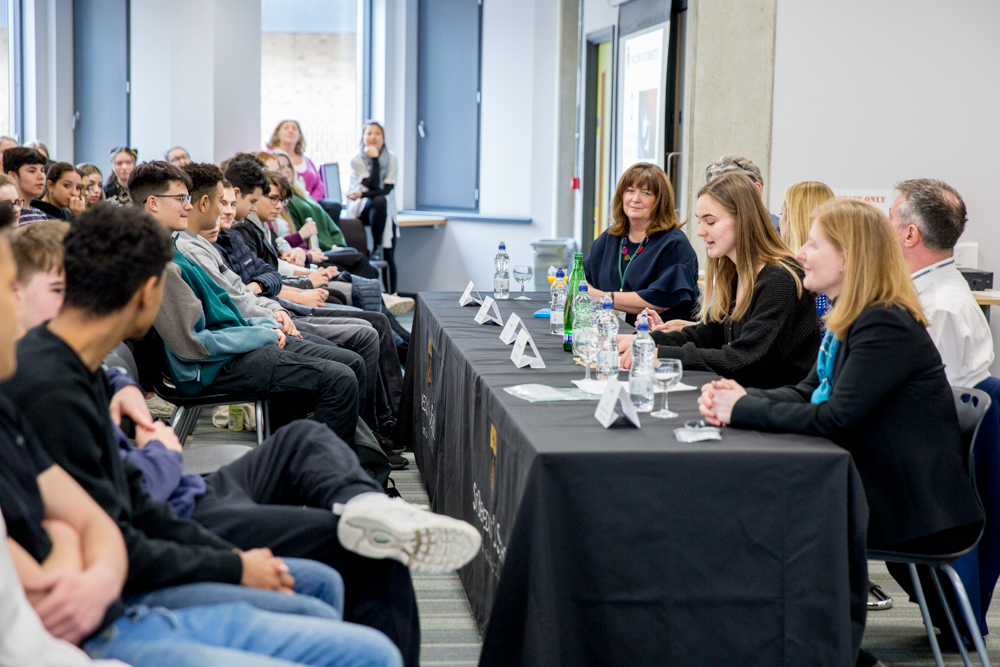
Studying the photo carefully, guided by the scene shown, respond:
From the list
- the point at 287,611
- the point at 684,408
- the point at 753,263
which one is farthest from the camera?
the point at 753,263

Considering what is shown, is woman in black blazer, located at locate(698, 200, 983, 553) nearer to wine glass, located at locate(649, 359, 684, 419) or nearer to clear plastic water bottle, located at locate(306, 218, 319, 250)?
wine glass, located at locate(649, 359, 684, 419)

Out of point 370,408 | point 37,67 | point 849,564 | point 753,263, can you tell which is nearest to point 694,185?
point 370,408

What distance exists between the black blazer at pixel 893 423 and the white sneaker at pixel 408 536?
67 centimetres

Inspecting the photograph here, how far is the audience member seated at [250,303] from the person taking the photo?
3.60m

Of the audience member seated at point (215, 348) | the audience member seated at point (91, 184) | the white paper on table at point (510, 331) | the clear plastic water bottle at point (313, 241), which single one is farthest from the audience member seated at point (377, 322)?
the audience member seated at point (91, 184)

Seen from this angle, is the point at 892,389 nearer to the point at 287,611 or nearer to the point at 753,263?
the point at 753,263

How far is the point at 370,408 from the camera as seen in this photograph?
4422 millimetres

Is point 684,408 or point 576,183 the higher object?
point 576,183

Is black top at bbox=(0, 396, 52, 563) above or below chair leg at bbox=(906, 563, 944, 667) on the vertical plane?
above

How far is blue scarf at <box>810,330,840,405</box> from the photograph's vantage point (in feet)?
7.08

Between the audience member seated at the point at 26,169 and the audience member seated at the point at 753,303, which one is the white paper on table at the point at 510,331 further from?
the audience member seated at the point at 26,169

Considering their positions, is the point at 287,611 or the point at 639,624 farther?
the point at 639,624

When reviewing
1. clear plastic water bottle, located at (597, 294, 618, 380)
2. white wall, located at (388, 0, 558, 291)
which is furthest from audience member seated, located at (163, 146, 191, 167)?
clear plastic water bottle, located at (597, 294, 618, 380)

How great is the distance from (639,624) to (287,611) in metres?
0.67
